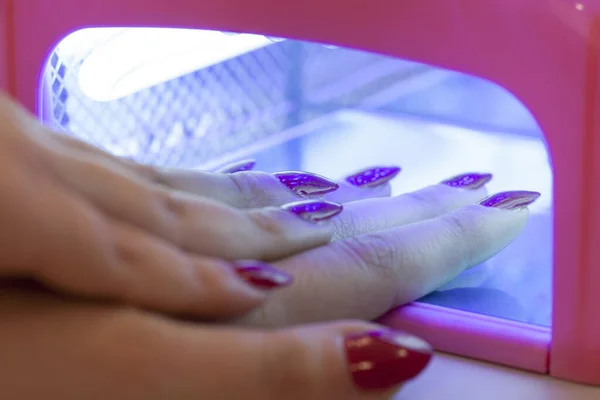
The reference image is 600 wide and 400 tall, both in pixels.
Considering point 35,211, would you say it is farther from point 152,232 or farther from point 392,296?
point 392,296

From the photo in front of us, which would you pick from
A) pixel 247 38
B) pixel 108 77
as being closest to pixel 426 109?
pixel 247 38

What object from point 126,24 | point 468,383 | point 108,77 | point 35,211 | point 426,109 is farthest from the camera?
point 426,109

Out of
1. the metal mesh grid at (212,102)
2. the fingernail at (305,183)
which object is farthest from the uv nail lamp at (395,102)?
the fingernail at (305,183)

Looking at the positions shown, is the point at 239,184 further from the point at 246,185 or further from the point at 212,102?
the point at 212,102

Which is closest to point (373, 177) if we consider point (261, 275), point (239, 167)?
point (239, 167)

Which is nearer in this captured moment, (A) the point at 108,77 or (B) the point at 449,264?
(B) the point at 449,264

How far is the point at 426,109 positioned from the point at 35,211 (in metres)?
0.79

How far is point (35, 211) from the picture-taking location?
1.29ft

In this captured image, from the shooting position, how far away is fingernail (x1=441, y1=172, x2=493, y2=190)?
758 millimetres

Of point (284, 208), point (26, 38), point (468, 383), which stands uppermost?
point (26, 38)

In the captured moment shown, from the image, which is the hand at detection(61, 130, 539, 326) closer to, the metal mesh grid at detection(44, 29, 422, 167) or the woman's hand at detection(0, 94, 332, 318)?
the woman's hand at detection(0, 94, 332, 318)

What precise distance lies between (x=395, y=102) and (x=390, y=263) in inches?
21.9

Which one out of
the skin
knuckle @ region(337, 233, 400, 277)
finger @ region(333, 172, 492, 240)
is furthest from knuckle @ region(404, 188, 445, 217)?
the skin

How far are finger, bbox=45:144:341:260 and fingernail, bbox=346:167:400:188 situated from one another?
22cm
